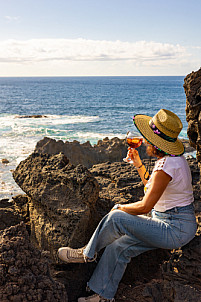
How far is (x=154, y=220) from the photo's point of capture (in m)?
3.02

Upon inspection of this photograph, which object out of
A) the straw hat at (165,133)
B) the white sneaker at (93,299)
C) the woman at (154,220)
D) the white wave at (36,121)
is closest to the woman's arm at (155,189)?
the woman at (154,220)

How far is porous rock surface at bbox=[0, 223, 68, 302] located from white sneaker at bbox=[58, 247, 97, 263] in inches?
15.6

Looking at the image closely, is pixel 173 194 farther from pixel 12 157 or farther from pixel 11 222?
pixel 12 157

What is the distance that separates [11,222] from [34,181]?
696 millimetres

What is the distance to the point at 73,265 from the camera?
3.48 m

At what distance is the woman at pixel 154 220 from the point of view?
2941mm

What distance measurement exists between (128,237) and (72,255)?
601 mm

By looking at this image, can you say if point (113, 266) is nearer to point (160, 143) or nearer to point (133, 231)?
point (133, 231)

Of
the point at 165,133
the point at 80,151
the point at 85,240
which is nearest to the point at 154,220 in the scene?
the point at 165,133

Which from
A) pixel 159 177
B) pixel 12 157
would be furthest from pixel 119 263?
pixel 12 157

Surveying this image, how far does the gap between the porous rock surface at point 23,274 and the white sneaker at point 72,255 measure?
15.6 inches

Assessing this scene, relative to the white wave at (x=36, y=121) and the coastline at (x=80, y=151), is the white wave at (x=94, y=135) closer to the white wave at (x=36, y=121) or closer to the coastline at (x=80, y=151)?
the white wave at (x=36, y=121)

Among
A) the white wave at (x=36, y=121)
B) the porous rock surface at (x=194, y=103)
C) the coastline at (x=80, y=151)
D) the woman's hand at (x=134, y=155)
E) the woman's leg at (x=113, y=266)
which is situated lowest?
the white wave at (x=36, y=121)

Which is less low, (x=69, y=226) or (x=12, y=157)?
(x=69, y=226)
